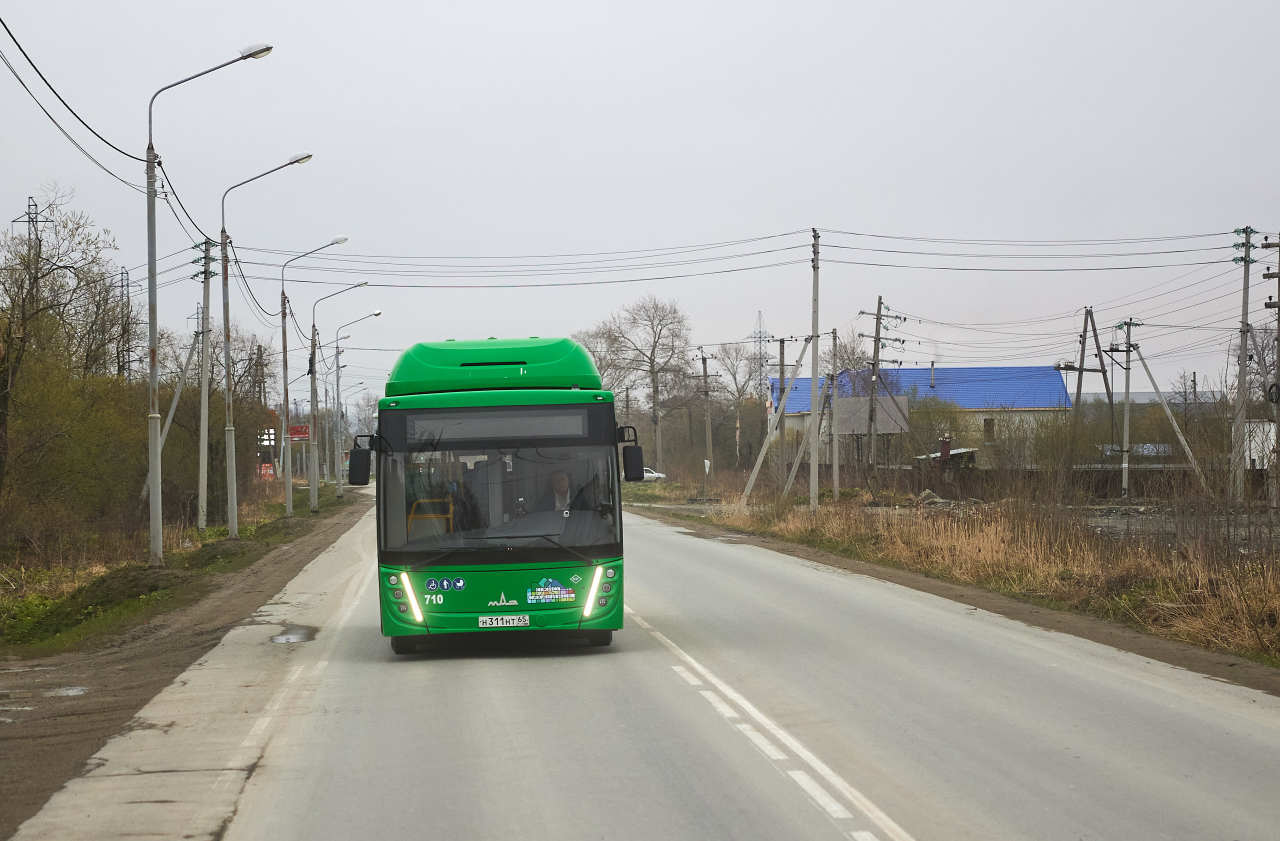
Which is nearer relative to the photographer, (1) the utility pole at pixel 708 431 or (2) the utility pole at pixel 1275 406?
(2) the utility pole at pixel 1275 406

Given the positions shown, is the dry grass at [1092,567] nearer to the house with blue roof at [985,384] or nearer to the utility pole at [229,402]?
the utility pole at [229,402]

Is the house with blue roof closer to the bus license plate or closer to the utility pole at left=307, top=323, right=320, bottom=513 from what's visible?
the utility pole at left=307, top=323, right=320, bottom=513

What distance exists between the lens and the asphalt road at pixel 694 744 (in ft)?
20.8

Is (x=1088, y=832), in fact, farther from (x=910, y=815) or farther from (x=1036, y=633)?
(x=1036, y=633)

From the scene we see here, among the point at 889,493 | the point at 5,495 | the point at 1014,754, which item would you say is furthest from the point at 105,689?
the point at 889,493

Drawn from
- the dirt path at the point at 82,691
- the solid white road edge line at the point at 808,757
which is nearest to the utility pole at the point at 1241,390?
the solid white road edge line at the point at 808,757

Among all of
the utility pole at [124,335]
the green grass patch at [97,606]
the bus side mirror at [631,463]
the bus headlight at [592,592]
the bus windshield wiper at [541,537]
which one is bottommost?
the green grass patch at [97,606]

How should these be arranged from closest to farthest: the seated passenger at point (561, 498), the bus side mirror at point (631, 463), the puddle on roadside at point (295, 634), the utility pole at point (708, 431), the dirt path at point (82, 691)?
the dirt path at point (82, 691), the bus side mirror at point (631, 463), the seated passenger at point (561, 498), the puddle on roadside at point (295, 634), the utility pole at point (708, 431)

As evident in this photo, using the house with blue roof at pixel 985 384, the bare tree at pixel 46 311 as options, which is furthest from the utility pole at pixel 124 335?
the house with blue roof at pixel 985 384

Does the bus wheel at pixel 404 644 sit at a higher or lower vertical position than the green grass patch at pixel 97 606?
higher

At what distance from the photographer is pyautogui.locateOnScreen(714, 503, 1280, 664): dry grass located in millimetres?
13109

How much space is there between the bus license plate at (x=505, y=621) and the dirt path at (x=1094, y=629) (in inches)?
240

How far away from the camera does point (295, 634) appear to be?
15.1 metres

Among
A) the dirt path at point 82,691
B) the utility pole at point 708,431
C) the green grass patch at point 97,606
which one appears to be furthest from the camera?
the utility pole at point 708,431
